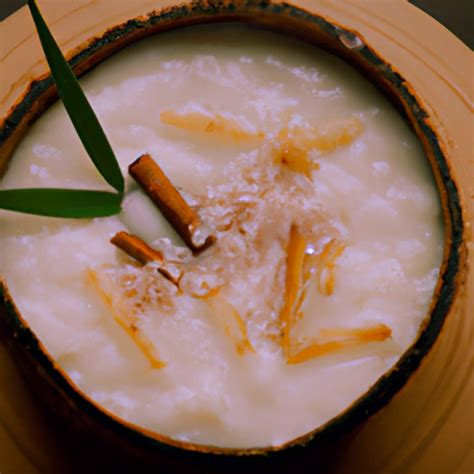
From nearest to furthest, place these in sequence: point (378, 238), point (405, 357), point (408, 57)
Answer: point (405, 357) → point (378, 238) → point (408, 57)

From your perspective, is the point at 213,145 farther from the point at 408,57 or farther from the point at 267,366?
the point at 408,57

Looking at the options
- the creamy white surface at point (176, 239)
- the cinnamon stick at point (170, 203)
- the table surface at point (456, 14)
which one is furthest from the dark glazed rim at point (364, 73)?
the table surface at point (456, 14)

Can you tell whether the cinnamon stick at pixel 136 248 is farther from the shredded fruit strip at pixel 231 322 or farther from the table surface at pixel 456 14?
the table surface at pixel 456 14

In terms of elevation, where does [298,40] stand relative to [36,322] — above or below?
above

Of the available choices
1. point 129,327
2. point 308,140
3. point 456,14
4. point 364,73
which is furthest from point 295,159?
point 456,14

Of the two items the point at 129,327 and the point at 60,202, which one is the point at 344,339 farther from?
the point at 60,202

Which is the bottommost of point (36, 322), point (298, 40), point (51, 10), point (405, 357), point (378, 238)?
point (405, 357)

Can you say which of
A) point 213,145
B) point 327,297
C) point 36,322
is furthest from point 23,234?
point 327,297
